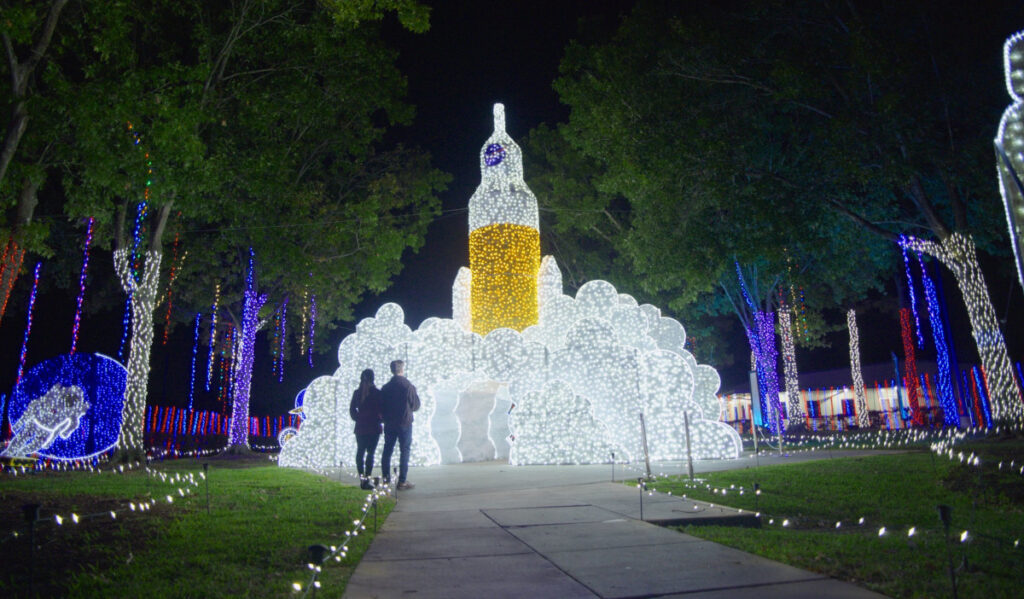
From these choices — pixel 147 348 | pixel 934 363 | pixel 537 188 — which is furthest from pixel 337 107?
pixel 934 363

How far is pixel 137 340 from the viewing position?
13797mm

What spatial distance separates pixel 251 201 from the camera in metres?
15.2

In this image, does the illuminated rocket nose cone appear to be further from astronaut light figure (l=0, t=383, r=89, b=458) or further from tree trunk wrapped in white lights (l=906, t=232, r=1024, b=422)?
astronaut light figure (l=0, t=383, r=89, b=458)

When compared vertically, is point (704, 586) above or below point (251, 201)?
below

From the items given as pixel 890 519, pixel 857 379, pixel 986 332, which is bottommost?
pixel 890 519

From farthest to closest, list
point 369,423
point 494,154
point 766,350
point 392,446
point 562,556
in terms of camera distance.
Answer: point 766,350, point 494,154, point 369,423, point 392,446, point 562,556

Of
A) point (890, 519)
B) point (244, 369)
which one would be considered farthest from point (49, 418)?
point (890, 519)

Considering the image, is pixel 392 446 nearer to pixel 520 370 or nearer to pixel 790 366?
pixel 520 370

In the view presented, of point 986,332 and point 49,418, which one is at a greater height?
point 986,332

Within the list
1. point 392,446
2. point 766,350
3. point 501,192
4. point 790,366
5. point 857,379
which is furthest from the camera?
point 857,379

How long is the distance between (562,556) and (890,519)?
10.7 feet

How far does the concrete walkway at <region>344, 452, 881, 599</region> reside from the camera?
10.8ft

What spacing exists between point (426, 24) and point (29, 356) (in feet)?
70.0

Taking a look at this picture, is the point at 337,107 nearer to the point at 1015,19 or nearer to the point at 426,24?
the point at 426,24
